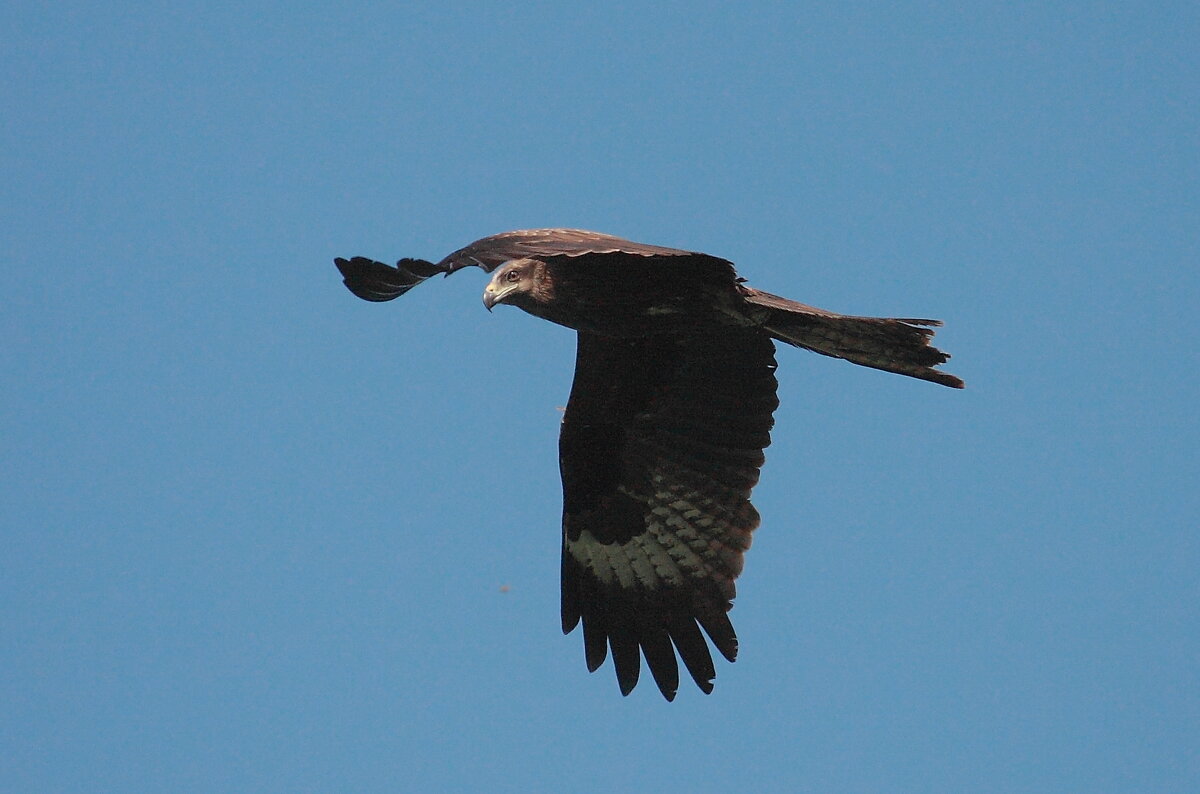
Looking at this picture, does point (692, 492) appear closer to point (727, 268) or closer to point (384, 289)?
point (727, 268)

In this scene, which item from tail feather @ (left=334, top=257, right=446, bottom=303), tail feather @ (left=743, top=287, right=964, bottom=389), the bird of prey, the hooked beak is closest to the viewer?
tail feather @ (left=334, top=257, right=446, bottom=303)

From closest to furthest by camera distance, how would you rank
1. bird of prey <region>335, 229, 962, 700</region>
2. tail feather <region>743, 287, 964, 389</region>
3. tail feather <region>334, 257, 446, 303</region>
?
tail feather <region>334, 257, 446, 303</region> < tail feather <region>743, 287, 964, 389</region> < bird of prey <region>335, 229, 962, 700</region>

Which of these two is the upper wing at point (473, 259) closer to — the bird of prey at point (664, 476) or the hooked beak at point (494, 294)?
the hooked beak at point (494, 294)

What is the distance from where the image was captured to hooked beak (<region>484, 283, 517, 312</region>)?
23.6 ft

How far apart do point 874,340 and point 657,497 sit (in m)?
1.97

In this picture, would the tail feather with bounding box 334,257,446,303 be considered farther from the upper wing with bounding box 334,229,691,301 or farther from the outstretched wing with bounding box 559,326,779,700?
the outstretched wing with bounding box 559,326,779,700

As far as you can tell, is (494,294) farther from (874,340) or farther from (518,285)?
(874,340)

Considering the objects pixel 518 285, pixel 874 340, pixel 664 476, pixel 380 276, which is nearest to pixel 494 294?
pixel 518 285

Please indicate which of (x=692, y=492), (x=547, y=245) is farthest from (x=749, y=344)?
(x=547, y=245)

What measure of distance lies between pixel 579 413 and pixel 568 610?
3.72 feet

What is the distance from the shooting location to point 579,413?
9.14 meters

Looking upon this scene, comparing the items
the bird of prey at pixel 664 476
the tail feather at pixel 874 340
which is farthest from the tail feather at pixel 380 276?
the tail feather at pixel 874 340

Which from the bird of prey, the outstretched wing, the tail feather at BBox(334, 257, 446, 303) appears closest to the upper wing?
the tail feather at BBox(334, 257, 446, 303)

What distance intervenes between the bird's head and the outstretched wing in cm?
145
